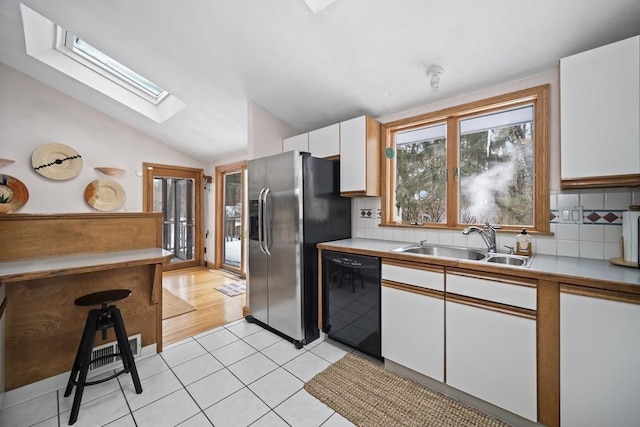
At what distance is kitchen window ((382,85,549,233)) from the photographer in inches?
78.6

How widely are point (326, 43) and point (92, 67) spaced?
11.5 feet

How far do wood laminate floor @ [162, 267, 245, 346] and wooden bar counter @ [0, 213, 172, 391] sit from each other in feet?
1.61

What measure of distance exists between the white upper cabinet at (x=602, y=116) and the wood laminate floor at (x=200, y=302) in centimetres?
330

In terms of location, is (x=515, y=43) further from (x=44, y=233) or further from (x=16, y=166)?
(x=16, y=166)

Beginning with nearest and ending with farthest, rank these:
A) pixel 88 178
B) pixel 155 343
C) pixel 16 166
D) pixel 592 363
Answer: pixel 592 363 < pixel 155 343 < pixel 16 166 < pixel 88 178

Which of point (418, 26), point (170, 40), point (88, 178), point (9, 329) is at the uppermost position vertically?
point (170, 40)

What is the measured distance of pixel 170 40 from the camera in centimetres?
241

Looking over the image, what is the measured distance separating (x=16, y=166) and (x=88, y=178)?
75cm

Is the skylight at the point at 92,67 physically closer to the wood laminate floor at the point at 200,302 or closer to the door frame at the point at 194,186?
the door frame at the point at 194,186

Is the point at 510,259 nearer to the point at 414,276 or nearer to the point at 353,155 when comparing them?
the point at 414,276

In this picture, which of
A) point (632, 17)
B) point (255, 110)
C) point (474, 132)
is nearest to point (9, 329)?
point (255, 110)

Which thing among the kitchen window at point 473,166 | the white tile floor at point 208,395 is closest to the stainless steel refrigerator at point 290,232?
the white tile floor at point 208,395

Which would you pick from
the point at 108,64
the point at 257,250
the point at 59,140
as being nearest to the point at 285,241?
the point at 257,250

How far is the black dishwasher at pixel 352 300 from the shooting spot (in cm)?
212
